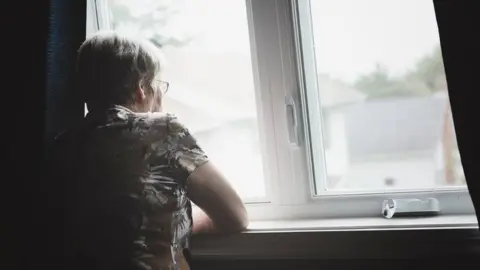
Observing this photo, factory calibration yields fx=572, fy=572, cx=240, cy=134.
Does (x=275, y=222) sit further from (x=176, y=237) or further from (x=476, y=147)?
(x=476, y=147)

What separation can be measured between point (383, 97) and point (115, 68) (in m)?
0.72

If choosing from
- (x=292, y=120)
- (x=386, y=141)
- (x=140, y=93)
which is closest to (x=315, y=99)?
(x=292, y=120)

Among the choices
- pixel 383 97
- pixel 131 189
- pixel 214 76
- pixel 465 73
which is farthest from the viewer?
pixel 214 76

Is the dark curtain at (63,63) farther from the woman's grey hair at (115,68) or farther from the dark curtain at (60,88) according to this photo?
the woman's grey hair at (115,68)

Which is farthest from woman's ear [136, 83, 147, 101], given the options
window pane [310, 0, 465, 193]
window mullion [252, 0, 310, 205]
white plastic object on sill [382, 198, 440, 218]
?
white plastic object on sill [382, 198, 440, 218]

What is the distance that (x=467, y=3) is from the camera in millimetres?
1157

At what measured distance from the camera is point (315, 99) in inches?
64.1

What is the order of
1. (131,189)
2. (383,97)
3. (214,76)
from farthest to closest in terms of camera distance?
(214,76)
(383,97)
(131,189)

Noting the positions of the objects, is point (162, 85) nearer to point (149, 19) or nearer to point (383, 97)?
point (149, 19)

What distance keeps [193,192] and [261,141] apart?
0.36 meters

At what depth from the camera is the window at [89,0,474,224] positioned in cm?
153

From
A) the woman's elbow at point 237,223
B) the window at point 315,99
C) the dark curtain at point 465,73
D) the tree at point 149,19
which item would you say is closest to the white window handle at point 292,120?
the window at point 315,99

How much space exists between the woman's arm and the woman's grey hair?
26cm

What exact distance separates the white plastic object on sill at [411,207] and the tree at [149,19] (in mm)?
765
